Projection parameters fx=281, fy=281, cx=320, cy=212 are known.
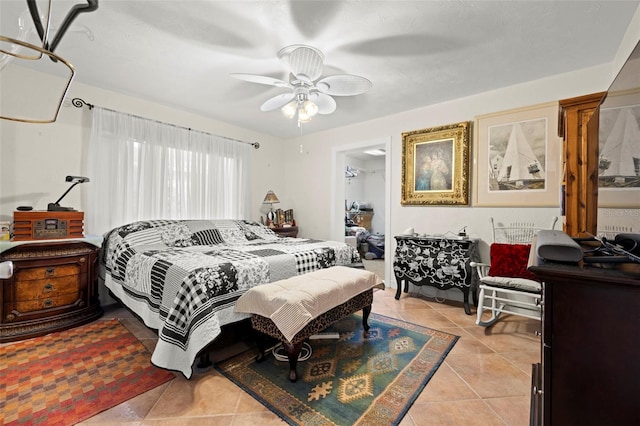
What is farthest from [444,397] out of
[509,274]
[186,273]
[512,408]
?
[186,273]

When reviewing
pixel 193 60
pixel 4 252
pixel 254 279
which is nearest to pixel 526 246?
pixel 254 279

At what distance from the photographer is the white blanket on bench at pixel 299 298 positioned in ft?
5.84

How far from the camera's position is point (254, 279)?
2.23 metres

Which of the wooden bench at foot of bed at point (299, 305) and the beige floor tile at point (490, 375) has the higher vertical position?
the wooden bench at foot of bed at point (299, 305)

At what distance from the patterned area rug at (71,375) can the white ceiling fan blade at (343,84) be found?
245cm

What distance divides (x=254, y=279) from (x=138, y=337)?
48.6 inches

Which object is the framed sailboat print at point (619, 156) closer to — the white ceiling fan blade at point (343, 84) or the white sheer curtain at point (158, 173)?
the white ceiling fan blade at point (343, 84)

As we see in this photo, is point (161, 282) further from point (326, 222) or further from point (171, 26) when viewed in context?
point (326, 222)

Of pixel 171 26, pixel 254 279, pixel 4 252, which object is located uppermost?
pixel 171 26

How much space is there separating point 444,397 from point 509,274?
5.56 ft

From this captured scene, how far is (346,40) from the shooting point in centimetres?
223

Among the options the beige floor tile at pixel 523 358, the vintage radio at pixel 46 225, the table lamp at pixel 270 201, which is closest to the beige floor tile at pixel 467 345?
the beige floor tile at pixel 523 358

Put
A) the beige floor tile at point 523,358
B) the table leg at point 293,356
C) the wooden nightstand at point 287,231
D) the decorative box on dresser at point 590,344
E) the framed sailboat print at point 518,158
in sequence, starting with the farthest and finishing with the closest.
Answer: the wooden nightstand at point 287,231, the framed sailboat print at point 518,158, the beige floor tile at point 523,358, the table leg at point 293,356, the decorative box on dresser at point 590,344

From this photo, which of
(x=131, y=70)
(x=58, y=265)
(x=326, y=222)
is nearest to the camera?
(x=58, y=265)
